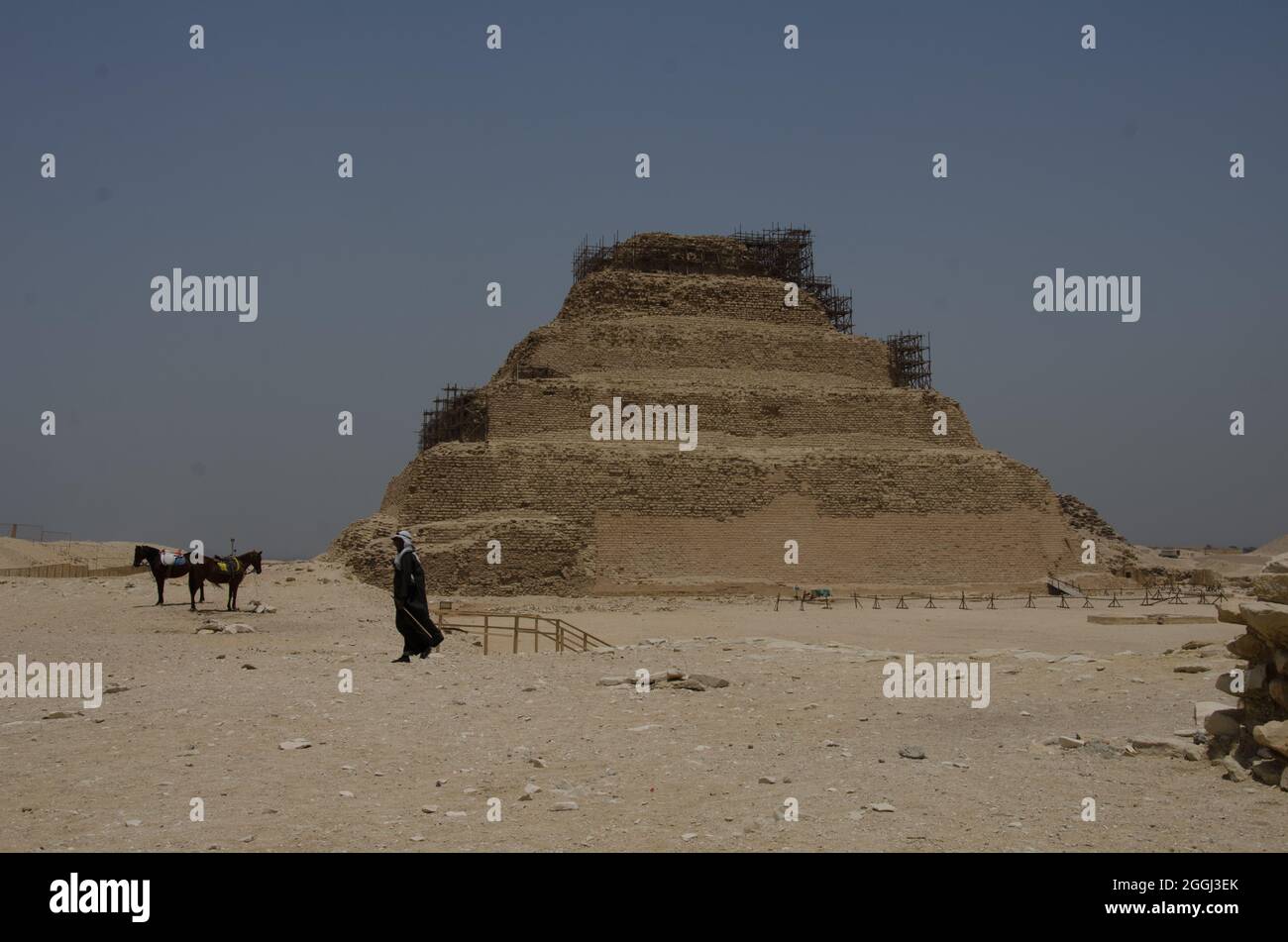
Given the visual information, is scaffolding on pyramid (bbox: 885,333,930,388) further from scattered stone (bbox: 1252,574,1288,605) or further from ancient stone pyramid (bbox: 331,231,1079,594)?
scattered stone (bbox: 1252,574,1288,605)

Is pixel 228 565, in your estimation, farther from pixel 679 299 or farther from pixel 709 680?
pixel 679 299

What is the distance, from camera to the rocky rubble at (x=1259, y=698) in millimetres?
7680

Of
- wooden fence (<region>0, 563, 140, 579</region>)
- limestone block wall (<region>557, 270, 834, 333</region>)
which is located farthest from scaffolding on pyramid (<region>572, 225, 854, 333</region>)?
wooden fence (<region>0, 563, 140, 579</region>)

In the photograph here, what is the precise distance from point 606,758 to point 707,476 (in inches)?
1190

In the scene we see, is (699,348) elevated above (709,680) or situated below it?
above

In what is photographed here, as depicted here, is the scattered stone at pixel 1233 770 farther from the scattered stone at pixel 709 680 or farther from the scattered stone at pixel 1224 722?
the scattered stone at pixel 709 680

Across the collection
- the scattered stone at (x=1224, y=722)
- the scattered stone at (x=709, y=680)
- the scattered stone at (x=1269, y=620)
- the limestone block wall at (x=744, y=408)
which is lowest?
the scattered stone at (x=709, y=680)

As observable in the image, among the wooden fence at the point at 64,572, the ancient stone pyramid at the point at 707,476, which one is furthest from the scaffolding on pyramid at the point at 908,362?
the wooden fence at the point at 64,572

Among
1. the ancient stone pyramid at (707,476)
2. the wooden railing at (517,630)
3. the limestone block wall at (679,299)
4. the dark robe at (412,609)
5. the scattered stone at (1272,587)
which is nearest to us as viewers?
the scattered stone at (1272,587)

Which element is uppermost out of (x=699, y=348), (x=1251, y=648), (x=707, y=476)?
(x=699, y=348)

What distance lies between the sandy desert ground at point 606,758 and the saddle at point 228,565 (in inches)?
254

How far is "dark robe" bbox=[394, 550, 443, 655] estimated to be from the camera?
14.7m

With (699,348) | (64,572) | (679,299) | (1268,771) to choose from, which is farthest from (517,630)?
(679,299)

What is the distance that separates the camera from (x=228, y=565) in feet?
75.8
